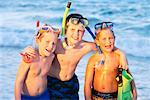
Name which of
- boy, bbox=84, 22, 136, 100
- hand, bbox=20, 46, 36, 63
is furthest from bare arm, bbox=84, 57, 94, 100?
hand, bbox=20, 46, 36, 63

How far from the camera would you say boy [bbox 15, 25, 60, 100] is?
305 cm

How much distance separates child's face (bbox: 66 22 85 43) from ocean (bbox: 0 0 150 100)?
71cm

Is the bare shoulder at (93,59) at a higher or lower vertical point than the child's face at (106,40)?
lower

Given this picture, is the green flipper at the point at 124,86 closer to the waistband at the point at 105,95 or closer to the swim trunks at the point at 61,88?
the waistband at the point at 105,95

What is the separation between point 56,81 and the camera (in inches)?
127

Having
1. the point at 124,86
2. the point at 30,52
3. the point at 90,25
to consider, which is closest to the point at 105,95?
the point at 124,86

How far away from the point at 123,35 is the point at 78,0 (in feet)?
3.72

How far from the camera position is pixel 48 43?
3074 millimetres

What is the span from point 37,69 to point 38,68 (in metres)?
0.01

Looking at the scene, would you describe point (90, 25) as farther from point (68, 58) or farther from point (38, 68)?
point (38, 68)

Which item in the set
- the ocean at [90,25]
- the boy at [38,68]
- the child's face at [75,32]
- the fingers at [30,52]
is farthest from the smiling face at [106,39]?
the ocean at [90,25]

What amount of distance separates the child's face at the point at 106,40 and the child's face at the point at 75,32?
0.46ft

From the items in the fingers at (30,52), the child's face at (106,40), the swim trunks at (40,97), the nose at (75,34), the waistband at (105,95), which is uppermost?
the nose at (75,34)

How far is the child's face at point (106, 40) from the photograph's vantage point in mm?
3172
